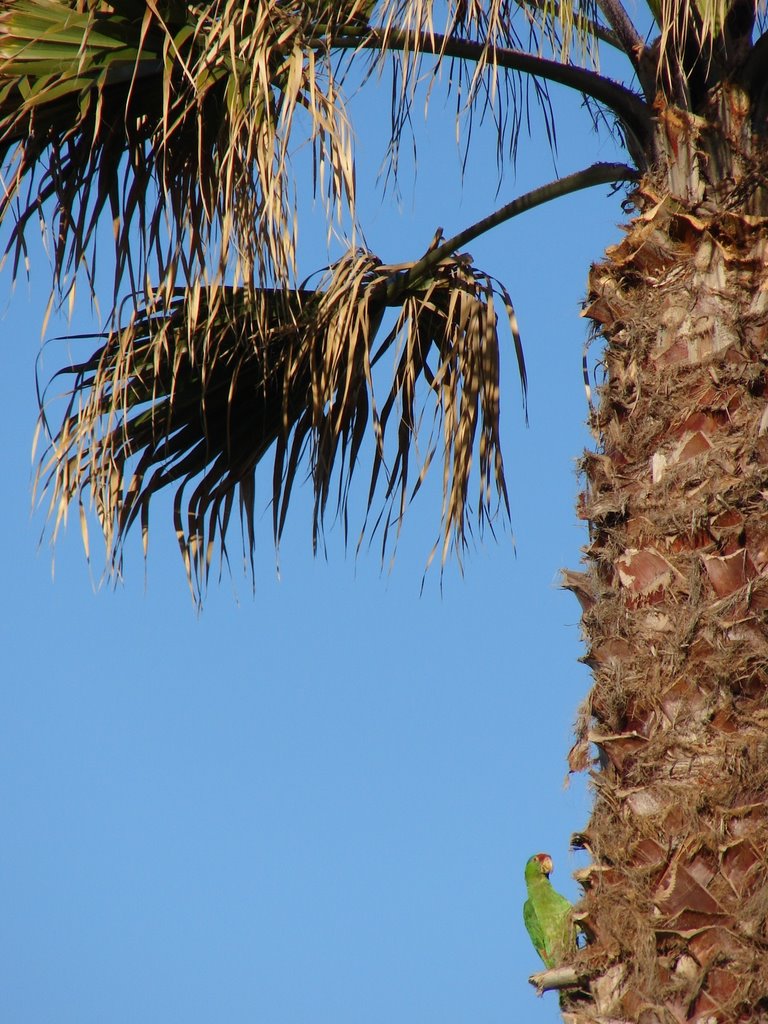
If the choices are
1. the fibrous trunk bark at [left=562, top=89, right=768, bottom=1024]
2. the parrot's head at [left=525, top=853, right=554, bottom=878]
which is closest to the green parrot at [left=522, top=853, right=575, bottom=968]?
the parrot's head at [left=525, top=853, right=554, bottom=878]

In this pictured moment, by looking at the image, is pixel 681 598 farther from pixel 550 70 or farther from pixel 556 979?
pixel 550 70

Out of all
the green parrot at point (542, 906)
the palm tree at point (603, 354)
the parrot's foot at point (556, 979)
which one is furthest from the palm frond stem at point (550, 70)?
the green parrot at point (542, 906)

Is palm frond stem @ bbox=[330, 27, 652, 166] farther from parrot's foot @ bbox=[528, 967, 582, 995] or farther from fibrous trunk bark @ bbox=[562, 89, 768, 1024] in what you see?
parrot's foot @ bbox=[528, 967, 582, 995]

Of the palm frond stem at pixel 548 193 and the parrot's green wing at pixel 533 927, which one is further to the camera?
the parrot's green wing at pixel 533 927

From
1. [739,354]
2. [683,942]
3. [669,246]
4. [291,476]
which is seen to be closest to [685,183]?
[669,246]

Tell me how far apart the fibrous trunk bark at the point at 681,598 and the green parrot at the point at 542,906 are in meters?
2.74

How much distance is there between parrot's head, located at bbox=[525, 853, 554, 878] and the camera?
6941 millimetres

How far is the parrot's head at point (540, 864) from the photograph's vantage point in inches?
273

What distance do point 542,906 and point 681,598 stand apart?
3346 millimetres

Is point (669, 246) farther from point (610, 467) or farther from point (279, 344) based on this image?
point (279, 344)

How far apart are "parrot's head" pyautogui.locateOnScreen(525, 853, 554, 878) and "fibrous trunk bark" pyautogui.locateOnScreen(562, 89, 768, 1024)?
310 cm

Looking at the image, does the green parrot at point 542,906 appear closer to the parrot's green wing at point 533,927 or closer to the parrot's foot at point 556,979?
the parrot's green wing at point 533,927

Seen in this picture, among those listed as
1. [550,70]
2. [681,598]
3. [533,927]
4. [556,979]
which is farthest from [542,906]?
[550,70]

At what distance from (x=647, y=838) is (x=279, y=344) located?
221 centimetres
